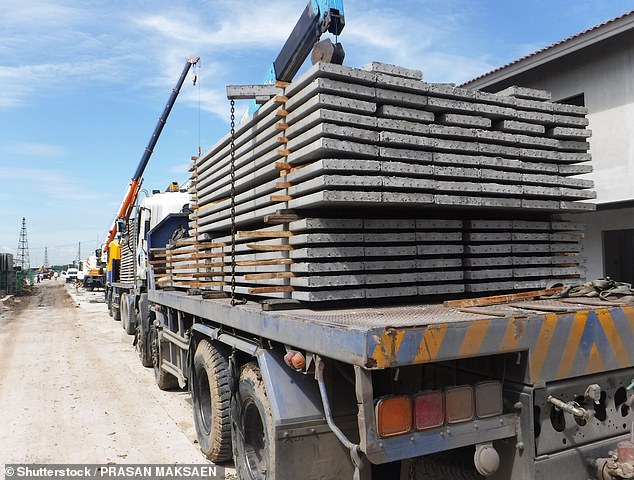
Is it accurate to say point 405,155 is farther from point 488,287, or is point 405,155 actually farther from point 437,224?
point 488,287

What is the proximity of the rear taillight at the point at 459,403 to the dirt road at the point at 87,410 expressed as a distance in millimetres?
3215

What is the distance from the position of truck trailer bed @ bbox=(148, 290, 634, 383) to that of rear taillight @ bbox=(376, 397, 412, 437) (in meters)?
0.24

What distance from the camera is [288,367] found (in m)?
3.31

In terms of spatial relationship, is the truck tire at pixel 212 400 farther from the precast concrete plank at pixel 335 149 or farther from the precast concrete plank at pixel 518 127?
the precast concrete plank at pixel 518 127

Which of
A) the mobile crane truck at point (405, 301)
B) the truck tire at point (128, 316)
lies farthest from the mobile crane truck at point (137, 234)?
the mobile crane truck at point (405, 301)

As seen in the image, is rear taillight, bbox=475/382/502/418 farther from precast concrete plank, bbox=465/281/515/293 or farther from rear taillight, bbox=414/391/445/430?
precast concrete plank, bbox=465/281/515/293

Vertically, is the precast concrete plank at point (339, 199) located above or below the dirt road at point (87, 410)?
above

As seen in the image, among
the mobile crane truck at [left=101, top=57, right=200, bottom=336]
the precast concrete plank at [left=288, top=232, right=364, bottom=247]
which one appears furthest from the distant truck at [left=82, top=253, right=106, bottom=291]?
the precast concrete plank at [left=288, top=232, right=364, bottom=247]

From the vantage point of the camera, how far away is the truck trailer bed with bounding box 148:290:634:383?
7.82ft

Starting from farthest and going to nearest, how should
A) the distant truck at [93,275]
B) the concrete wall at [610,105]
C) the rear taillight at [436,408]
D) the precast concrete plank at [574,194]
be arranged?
the distant truck at [93,275] → the concrete wall at [610,105] → the precast concrete plank at [574,194] → the rear taillight at [436,408]

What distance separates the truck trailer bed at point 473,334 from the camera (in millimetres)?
2383

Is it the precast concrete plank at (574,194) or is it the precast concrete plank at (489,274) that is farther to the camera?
the precast concrete plank at (574,194)

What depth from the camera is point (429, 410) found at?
259 centimetres

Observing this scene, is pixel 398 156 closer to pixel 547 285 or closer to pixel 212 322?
pixel 547 285
